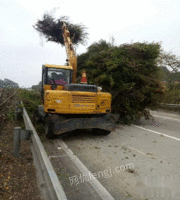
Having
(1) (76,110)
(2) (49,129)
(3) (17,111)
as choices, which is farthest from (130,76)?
(3) (17,111)

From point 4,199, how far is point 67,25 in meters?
11.9

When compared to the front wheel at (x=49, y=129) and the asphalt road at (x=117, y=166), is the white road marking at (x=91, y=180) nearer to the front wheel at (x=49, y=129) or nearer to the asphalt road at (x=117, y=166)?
the asphalt road at (x=117, y=166)

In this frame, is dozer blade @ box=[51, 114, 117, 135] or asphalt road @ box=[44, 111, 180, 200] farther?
dozer blade @ box=[51, 114, 117, 135]

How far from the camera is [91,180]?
3639 millimetres

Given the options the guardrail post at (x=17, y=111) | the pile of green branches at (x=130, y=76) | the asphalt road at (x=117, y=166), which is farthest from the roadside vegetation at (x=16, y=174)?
the pile of green branches at (x=130, y=76)

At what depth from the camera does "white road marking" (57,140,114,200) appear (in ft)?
10.1

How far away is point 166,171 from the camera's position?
162 inches

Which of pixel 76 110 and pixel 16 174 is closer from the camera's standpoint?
pixel 16 174

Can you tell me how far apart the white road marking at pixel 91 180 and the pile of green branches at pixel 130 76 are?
3.95 meters

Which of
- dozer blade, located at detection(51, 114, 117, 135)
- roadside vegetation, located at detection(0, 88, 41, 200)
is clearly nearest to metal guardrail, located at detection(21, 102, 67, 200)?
roadside vegetation, located at detection(0, 88, 41, 200)

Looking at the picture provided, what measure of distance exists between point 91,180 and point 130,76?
606cm

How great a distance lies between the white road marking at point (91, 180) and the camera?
10.1 feet

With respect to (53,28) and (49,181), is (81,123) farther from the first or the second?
(53,28)

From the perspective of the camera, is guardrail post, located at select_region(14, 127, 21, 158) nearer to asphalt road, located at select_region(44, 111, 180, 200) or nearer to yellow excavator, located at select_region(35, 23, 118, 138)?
asphalt road, located at select_region(44, 111, 180, 200)
